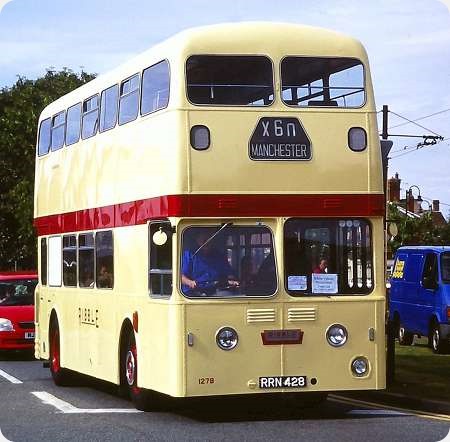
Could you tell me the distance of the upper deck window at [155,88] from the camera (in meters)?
15.1

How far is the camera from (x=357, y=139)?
1524cm

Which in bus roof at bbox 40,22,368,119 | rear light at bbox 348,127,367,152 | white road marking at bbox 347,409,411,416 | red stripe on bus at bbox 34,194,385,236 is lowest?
white road marking at bbox 347,409,411,416

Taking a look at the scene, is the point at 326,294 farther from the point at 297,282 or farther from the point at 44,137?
the point at 44,137

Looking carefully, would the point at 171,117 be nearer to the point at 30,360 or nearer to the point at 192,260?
the point at 192,260

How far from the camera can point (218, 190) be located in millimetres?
14805

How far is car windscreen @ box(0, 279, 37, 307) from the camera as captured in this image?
2800 centimetres

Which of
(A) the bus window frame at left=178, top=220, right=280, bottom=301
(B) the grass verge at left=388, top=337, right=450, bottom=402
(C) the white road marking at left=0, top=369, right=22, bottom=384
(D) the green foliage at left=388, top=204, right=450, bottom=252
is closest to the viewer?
(A) the bus window frame at left=178, top=220, right=280, bottom=301

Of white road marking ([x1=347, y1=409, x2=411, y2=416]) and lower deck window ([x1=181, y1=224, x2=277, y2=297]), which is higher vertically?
lower deck window ([x1=181, y1=224, x2=277, y2=297])

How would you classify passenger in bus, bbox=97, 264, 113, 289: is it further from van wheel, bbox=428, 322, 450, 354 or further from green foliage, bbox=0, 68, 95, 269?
green foliage, bbox=0, 68, 95, 269

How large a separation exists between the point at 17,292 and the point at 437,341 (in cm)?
873

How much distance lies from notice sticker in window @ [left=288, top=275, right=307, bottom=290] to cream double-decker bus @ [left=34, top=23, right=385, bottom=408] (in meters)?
0.01

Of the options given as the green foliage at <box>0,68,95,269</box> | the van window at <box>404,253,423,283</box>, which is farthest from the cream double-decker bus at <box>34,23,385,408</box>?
the green foliage at <box>0,68,95,269</box>

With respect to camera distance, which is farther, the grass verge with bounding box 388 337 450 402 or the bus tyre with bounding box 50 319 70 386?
the bus tyre with bounding box 50 319 70 386

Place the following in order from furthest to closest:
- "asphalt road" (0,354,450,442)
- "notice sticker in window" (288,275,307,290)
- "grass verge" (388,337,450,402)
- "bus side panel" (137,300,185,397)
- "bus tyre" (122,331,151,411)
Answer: "grass verge" (388,337,450,402) → "bus tyre" (122,331,151,411) → "notice sticker in window" (288,275,307,290) → "bus side panel" (137,300,185,397) → "asphalt road" (0,354,450,442)
